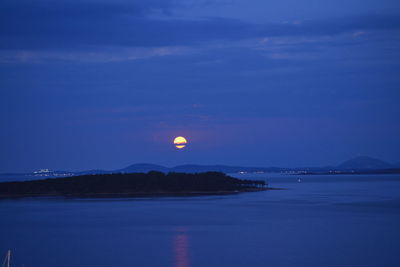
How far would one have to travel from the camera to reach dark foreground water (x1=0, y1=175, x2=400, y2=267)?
2252 cm

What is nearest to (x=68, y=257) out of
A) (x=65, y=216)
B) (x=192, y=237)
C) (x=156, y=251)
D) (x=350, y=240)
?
Answer: (x=156, y=251)

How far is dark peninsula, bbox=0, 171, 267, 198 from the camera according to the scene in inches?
2813

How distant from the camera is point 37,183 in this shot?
7444cm

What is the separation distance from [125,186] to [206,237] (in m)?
47.7

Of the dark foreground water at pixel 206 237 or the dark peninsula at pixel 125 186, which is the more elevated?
the dark peninsula at pixel 125 186

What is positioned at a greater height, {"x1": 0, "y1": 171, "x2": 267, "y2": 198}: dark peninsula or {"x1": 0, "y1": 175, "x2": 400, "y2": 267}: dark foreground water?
{"x1": 0, "y1": 171, "x2": 267, "y2": 198}: dark peninsula

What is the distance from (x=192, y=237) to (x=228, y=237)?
6.76ft

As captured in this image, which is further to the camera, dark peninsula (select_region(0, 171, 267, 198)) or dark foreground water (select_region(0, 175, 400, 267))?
dark peninsula (select_region(0, 171, 267, 198))

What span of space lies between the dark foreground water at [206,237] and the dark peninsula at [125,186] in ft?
91.0

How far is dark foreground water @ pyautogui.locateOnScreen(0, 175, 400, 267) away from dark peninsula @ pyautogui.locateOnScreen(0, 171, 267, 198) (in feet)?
91.0

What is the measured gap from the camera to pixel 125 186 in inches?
2960

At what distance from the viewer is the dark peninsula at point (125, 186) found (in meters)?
71.4

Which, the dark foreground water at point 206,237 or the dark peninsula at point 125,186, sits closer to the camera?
the dark foreground water at point 206,237

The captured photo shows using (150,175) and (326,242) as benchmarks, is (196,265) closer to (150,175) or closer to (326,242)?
(326,242)
